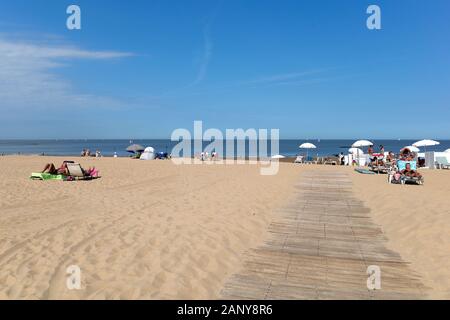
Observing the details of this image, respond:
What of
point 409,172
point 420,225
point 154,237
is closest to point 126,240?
point 154,237

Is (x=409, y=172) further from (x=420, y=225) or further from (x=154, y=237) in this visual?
(x=154, y=237)

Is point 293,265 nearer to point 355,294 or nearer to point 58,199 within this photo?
point 355,294

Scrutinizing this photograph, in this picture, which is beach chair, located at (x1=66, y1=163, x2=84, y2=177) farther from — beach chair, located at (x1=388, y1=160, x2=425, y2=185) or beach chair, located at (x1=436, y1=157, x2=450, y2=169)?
beach chair, located at (x1=436, y1=157, x2=450, y2=169)

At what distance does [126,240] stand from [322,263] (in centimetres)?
389

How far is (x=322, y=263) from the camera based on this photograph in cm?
586

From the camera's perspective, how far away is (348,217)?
9.45 metres

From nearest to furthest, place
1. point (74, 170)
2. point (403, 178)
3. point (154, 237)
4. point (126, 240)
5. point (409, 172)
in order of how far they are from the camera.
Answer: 1. point (126, 240)
2. point (154, 237)
3. point (403, 178)
4. point (409, 172)
5. point (74, 170)

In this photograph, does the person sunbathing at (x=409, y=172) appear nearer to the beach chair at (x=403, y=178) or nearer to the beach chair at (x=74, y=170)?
the beach chair at (x=403, y=178)

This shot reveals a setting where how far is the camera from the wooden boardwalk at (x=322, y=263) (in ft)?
15.7

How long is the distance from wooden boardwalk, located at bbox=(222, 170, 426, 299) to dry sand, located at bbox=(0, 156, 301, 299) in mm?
399

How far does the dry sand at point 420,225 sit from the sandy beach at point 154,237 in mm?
21

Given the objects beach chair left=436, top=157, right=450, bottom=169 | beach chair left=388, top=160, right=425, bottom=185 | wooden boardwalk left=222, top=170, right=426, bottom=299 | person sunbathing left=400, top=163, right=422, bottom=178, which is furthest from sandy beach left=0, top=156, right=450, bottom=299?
beach chair left=436, top=157, right=450, bottom=169

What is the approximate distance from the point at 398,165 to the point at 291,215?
11.3 meters

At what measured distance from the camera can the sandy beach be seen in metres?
5.00
